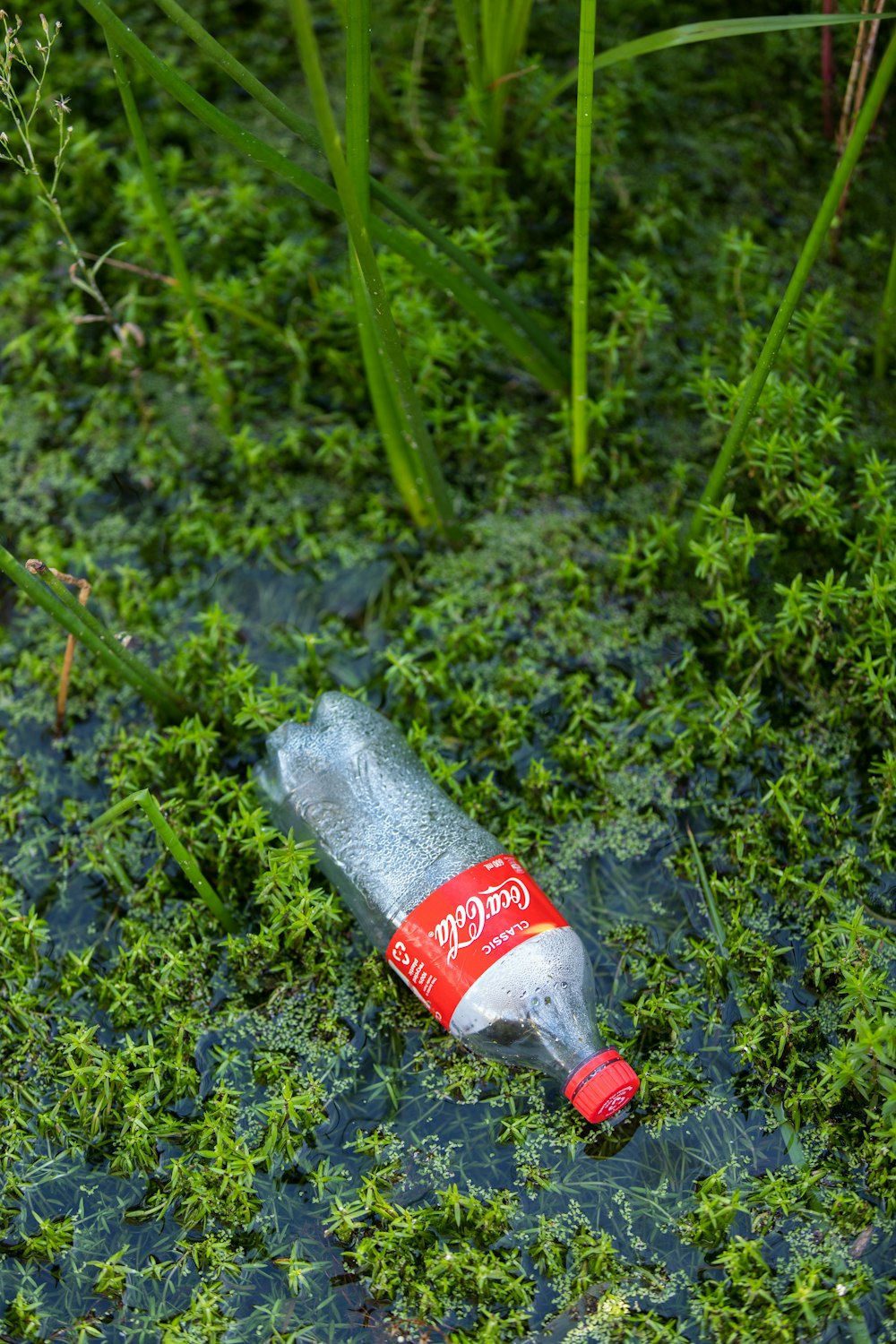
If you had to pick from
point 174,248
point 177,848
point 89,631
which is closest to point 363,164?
point 174,248

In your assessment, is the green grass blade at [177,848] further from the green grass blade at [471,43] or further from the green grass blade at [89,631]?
the green grass blade at [471,43]

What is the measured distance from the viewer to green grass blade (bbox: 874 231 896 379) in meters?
2.49

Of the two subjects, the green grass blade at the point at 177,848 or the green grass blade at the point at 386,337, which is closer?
the green grass blade at the point at 386,337

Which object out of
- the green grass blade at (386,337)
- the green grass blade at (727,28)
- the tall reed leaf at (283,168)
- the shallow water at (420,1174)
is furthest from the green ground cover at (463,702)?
the green grass blade at (727,28)

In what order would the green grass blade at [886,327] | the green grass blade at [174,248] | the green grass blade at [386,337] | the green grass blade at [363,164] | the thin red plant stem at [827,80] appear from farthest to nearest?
the thin red plant stem at [827,80] → the green grass blade at [886,327] → the green grass blade at [174,248] → the green grass blade at [363,164] → the green grass blade at [386,337]

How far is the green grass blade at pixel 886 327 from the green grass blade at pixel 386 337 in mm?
1082

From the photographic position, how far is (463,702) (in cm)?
234

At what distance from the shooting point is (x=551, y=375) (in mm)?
2586

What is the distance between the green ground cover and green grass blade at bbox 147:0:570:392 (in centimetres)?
14

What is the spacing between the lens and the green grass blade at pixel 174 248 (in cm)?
213

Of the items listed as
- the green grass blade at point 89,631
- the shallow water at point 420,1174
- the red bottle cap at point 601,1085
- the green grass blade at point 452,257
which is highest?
the green grass blade at point 452,257

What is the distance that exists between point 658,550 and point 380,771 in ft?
2.75

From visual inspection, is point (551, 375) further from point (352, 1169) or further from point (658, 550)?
point (352, 1169)

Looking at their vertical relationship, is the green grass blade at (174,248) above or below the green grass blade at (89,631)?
above
